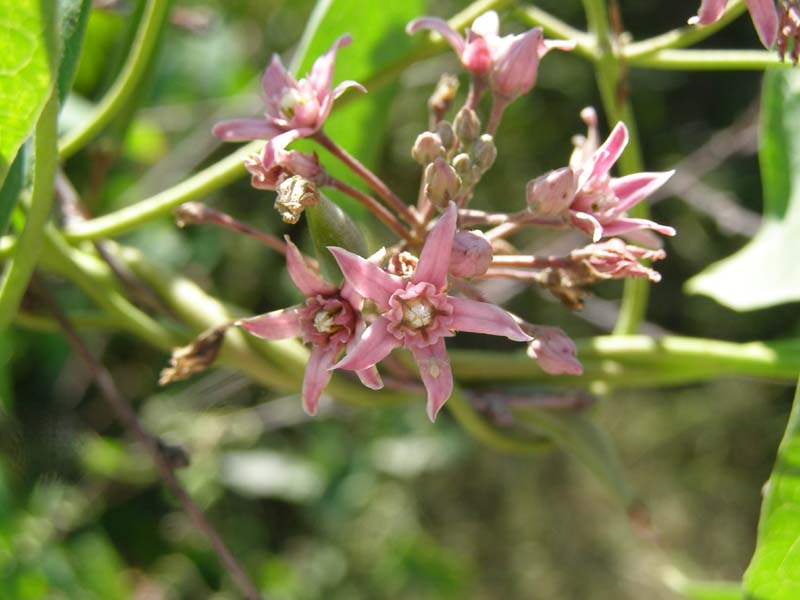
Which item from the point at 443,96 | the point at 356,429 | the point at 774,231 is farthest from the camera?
the point at 356,429

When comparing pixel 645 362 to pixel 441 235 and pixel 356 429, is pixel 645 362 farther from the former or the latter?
pixel 356 429

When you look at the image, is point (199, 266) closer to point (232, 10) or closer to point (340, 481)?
point (340, 481)

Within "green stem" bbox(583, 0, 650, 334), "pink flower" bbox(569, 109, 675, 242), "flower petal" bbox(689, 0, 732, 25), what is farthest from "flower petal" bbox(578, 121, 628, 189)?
"green stem" bbox(583, 0, 650, 334)

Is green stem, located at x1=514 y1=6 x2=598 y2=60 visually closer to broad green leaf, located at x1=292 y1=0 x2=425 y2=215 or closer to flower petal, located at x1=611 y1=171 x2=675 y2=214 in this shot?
broad green leaf, located at x1=292 y1=0 x2=425 y2=215

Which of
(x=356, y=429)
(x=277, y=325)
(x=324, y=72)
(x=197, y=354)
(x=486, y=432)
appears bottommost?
(x=356, y=429)

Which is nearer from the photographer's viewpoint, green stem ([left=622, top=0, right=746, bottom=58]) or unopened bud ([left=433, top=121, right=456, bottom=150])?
unopened bud ([left=433, top=121, right=456, bottom=150])

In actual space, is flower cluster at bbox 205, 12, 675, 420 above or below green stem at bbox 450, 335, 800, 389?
above

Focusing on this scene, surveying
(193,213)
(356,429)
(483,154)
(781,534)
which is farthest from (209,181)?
(356,429)

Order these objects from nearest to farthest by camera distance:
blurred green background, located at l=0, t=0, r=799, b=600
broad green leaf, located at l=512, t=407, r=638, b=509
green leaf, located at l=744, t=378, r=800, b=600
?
green leaf, located at l=744, t=378, r=800, b=600
broad green leaf, located at l=512, t=407, r=638, b=509
blurred green background, located at l=0, t=0, r=799, b=600
